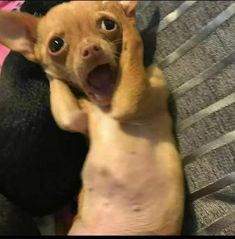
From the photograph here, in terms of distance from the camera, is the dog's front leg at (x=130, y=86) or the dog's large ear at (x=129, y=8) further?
the dog's large ear at (x=129, y=8)

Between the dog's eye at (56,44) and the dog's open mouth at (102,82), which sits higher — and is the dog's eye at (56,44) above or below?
above

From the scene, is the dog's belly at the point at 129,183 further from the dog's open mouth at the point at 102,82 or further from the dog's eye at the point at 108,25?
the dog's eye at the point at 108,25

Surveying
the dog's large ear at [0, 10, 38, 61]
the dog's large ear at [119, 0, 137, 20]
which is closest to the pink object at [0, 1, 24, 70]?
the dog's large ear at [0, 10, 38, 61]

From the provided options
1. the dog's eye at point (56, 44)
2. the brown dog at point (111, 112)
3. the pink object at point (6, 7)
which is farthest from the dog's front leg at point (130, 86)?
the pink object at point (6, 7)

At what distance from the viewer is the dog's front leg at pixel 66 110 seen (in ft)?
3.38

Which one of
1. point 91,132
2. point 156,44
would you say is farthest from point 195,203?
point 156,44

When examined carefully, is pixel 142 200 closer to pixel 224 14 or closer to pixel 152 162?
pixel 152 162

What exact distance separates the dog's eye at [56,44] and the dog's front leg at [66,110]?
7 centimetres

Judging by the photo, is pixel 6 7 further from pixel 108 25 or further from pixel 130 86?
pixel 130 86

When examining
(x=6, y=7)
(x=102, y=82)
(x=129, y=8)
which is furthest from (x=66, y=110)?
(x=6, y=7)

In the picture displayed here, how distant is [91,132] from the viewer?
104 centimetres

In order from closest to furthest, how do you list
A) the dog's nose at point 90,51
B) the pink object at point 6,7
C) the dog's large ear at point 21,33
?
the dog's nose at point 90,51
the dog's large ear at point 21,33
the pink object at point 6,7

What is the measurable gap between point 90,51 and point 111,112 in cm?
12

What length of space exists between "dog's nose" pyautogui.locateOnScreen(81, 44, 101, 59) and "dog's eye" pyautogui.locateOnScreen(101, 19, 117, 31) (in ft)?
0.24
